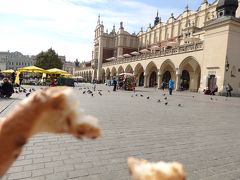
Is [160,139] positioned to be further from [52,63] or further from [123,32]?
[123,32]

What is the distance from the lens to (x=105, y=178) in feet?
13.6

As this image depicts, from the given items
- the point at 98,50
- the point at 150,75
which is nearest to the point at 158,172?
the point at 150,75

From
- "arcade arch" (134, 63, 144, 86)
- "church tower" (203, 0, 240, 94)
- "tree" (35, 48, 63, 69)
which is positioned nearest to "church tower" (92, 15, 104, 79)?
"tree" (35, 48, 63, 69)

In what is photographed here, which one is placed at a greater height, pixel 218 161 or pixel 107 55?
pixel 107 55

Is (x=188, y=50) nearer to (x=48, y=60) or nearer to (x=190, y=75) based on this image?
(x=190, y=75)

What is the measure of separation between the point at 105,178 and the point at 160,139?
2974 mm

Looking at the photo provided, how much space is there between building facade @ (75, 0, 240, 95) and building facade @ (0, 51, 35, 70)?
85.9 m

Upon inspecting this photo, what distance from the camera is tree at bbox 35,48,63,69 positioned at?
2756 inches

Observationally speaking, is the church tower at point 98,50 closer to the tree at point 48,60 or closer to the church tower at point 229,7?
the tree at point 48,60

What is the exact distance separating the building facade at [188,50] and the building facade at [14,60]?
3381 inches

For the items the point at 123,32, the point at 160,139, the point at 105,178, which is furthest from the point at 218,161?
the point at 123,32

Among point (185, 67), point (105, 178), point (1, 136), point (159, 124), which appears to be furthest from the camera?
point (185, 67)

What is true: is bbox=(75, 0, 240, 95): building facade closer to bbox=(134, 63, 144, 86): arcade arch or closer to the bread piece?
bbox=(134, 63, 144, 86): arcade arch

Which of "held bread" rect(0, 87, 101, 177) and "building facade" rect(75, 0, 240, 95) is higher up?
"building facade" rect(75, 0, 240, 95)
